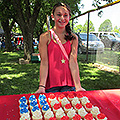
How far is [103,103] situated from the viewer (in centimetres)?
173

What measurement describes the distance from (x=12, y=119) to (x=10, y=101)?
31 centimetres

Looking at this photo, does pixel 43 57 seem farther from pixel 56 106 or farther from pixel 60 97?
pixel 56 106

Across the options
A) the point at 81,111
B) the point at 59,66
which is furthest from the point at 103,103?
the point at 59,66

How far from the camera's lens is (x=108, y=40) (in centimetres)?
670

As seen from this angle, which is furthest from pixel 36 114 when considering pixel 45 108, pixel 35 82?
pixel 35 82

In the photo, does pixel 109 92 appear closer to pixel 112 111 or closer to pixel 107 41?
pixel 112 111

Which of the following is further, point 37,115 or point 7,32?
point 7,32

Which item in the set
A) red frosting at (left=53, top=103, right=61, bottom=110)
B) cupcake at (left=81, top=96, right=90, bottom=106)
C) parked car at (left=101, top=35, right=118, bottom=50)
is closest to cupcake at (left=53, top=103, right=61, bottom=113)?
red frosting at (left=53, top=103, right=61, bottom=110)

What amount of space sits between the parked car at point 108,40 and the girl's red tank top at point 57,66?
4.68 meters

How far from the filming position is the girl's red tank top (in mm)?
1978

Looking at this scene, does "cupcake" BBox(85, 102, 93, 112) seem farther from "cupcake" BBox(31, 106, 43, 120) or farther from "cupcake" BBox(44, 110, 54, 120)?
"cupcake" BBox(31, 106, 43, 120)

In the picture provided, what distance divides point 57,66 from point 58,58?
102mm

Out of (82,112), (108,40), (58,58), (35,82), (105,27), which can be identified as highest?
(105,27)

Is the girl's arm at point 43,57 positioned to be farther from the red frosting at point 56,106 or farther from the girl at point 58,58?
the red frosting at point 56,106
